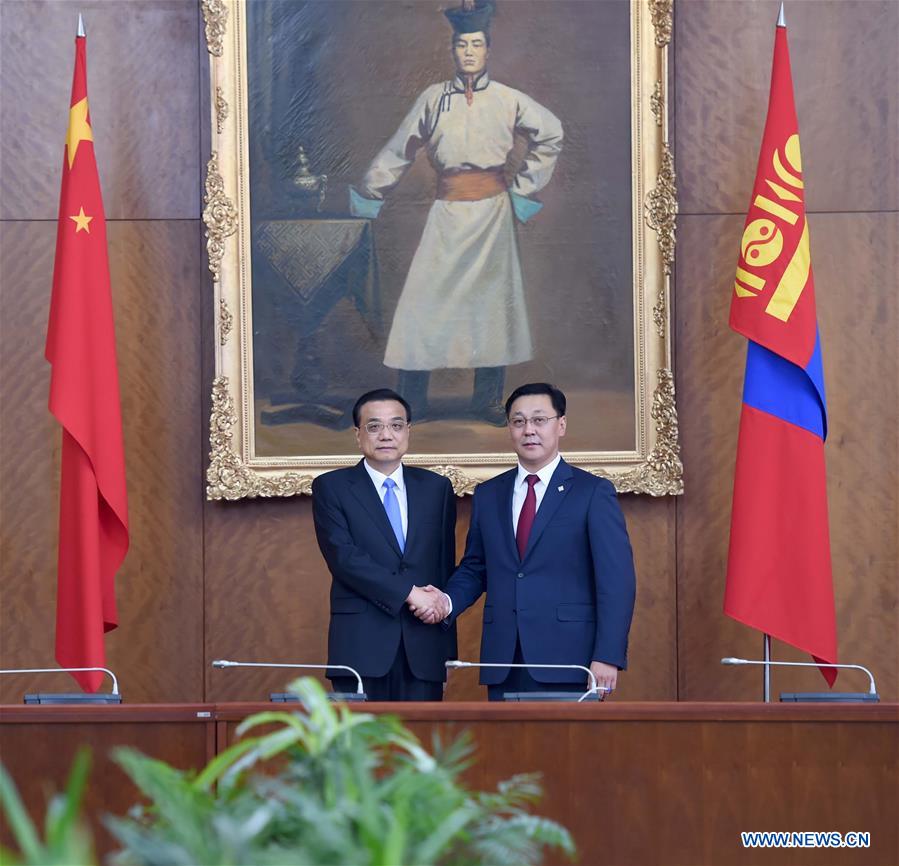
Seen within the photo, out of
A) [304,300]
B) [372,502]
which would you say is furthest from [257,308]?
A: [372,502]

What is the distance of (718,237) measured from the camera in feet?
16.3

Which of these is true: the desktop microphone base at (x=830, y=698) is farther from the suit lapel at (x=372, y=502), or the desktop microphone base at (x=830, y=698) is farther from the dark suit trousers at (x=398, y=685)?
the suit lapel at (x=372, y=502)

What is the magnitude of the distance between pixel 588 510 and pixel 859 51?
2228 mm

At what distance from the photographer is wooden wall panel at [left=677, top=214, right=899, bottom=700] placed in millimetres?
4879

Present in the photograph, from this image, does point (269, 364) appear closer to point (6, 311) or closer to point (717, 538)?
point (6, 311)

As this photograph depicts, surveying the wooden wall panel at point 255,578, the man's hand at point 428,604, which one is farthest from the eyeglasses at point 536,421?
the wooden wall panel at point 255,578

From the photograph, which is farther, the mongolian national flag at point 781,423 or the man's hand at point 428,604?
the mongolian national flag at point 781,423

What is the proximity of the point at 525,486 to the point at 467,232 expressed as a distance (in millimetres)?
1282

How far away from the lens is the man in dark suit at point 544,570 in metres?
3.77

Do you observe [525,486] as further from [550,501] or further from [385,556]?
[385,556]

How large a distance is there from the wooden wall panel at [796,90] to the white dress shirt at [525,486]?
4.71 feet

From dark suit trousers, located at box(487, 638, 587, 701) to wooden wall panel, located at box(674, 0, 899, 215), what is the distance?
2.00m

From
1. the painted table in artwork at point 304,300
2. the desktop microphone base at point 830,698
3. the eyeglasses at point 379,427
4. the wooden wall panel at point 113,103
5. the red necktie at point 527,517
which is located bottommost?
the desktop microphone base at point 830,698

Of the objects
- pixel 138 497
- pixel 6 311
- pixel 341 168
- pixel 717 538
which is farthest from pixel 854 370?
pixel 6 311
